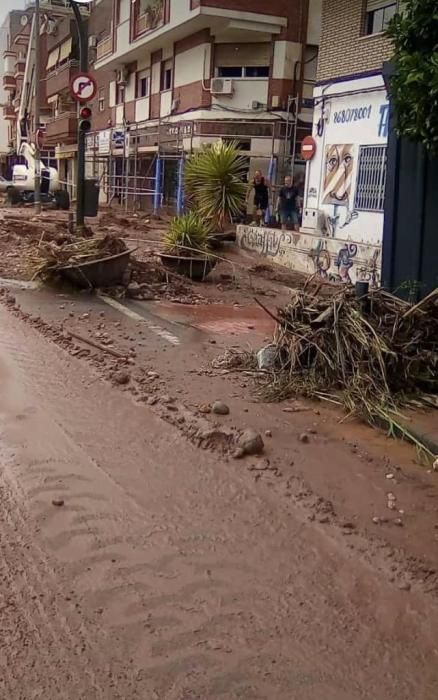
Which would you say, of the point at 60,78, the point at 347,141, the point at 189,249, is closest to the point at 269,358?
the point at 189,249

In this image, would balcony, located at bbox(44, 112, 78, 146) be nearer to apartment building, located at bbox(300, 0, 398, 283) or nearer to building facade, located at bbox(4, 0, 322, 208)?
building facade, located at bbox(4, 0, 322, 208)

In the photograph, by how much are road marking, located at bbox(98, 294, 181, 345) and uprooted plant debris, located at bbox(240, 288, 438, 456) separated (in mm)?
2348

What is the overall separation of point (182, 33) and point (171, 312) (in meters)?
22.2

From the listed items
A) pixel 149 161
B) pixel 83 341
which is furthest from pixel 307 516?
pixel 149 161

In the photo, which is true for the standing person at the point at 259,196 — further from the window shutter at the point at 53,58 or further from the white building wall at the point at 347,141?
the window shutter at the point at 53,58

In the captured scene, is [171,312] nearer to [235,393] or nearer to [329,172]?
[235,393]

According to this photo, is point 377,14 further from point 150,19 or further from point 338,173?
point 150,19

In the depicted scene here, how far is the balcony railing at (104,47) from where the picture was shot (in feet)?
128

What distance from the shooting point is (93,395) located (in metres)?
7.07

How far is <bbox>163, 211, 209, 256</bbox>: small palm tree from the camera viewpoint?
14.1m

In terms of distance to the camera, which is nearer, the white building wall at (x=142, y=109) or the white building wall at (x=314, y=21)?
the white building wall at (x=314, y=21)

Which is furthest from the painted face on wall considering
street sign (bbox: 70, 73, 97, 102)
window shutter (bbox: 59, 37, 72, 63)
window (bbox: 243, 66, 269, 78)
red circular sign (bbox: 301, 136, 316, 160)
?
window shutter (bbox: 59, 37, 72, 63)

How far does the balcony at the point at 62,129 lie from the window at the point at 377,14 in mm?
31190

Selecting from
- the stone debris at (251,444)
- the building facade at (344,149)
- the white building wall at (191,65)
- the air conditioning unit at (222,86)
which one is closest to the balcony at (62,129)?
the white building wall at (191,65)
